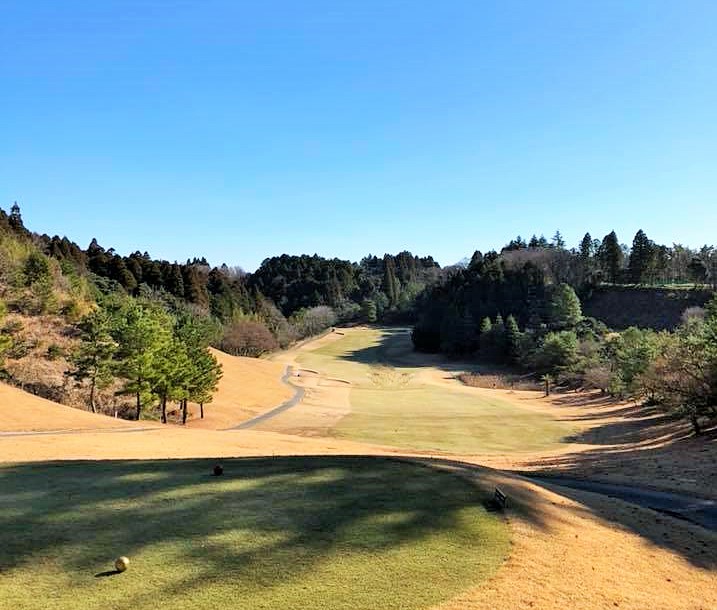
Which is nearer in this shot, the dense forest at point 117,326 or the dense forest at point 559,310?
the dense forest at point 117,326

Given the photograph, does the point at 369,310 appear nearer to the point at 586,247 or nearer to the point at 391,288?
the point at 391,288

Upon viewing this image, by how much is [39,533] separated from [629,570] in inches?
390

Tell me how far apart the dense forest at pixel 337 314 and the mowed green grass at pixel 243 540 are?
83.4ft

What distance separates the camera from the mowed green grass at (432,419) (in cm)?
3734

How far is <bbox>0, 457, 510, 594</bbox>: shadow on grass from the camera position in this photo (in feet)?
27.4

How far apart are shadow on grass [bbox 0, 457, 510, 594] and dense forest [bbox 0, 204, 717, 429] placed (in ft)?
82.4

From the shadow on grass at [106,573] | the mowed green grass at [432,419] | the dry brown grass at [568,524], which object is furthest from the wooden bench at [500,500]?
the mowed green grass at [432,419]

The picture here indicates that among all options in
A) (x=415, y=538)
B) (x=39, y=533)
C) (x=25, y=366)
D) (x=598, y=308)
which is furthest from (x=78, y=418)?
(x=598, y=308)

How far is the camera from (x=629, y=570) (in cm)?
968

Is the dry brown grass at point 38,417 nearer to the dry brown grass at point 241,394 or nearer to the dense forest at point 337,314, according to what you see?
the dense forest at point 337,314

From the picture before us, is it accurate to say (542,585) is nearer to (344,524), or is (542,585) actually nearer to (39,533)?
(344,524)

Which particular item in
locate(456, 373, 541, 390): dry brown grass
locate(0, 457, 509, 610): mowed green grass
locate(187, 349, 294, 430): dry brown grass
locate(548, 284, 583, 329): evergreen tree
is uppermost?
locate(548, 284, 583, 329): evergreen tree

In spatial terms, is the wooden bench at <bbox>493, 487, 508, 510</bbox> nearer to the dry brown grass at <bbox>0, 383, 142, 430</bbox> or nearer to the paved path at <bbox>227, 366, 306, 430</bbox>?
the dry brown grass at <bbox>0, 383, 142, 430</bbox>

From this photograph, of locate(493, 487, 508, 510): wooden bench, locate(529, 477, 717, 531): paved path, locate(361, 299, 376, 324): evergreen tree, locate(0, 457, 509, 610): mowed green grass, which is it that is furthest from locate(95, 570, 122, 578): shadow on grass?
locate(361, 299, 376, 324): evergreen tree
